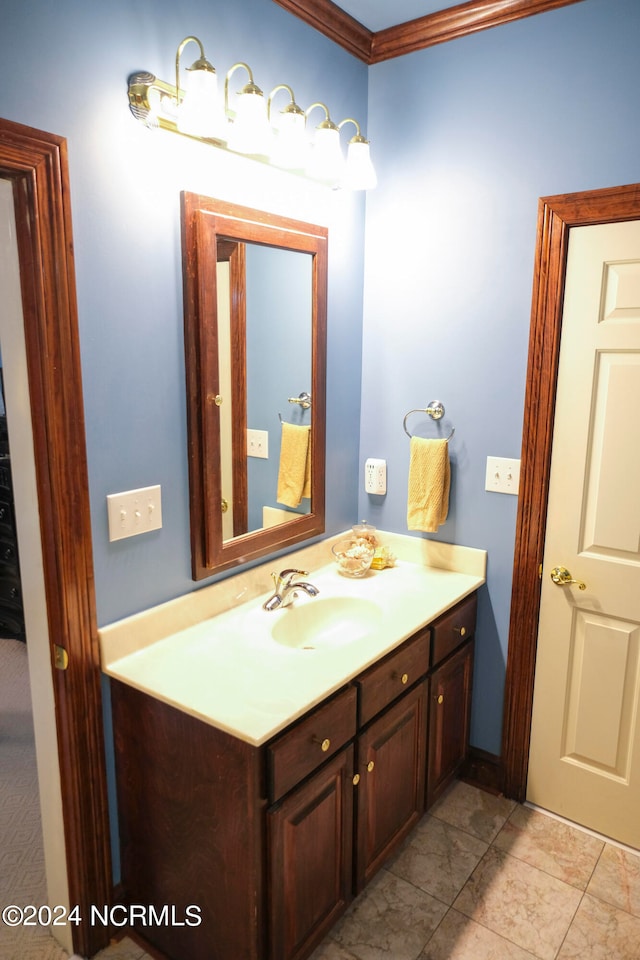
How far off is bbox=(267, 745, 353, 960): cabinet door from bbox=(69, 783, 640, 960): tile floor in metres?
0.18

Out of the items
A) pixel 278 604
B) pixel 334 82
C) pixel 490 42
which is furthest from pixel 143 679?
pixel 490 42

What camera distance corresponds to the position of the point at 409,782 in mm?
1930

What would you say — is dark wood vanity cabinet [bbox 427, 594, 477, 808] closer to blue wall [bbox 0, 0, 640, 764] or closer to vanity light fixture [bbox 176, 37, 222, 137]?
blue wall [bbox 0, 0, 640, 764]

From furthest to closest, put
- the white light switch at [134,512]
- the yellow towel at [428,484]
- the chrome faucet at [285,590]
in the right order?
the yellow towel at [428,484] < the chrome faucet at [285,590] < the white light switch at [134,512]

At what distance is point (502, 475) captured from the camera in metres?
2.12

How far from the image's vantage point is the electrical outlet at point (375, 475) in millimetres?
2379

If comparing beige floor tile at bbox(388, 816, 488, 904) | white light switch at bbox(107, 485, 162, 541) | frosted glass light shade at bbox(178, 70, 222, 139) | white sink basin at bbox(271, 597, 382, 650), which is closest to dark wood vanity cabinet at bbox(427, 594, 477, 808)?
beige floor tile at bbox(388, 816, 488, 904)

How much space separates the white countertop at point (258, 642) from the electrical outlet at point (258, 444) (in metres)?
0.35

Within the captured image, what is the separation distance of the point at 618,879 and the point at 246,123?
2333 millimetres

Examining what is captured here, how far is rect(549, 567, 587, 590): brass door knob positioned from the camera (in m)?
2.02

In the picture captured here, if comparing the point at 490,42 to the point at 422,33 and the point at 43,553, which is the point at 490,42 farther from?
the point at 43,553

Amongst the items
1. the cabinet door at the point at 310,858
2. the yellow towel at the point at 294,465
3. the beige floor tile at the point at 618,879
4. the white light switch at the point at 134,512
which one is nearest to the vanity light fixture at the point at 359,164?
the yellow towel at the point at 294,465

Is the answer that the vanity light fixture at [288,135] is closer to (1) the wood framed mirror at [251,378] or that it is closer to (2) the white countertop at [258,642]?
(1) the wood framed mirror at [251,378]

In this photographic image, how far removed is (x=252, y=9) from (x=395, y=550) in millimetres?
1709
